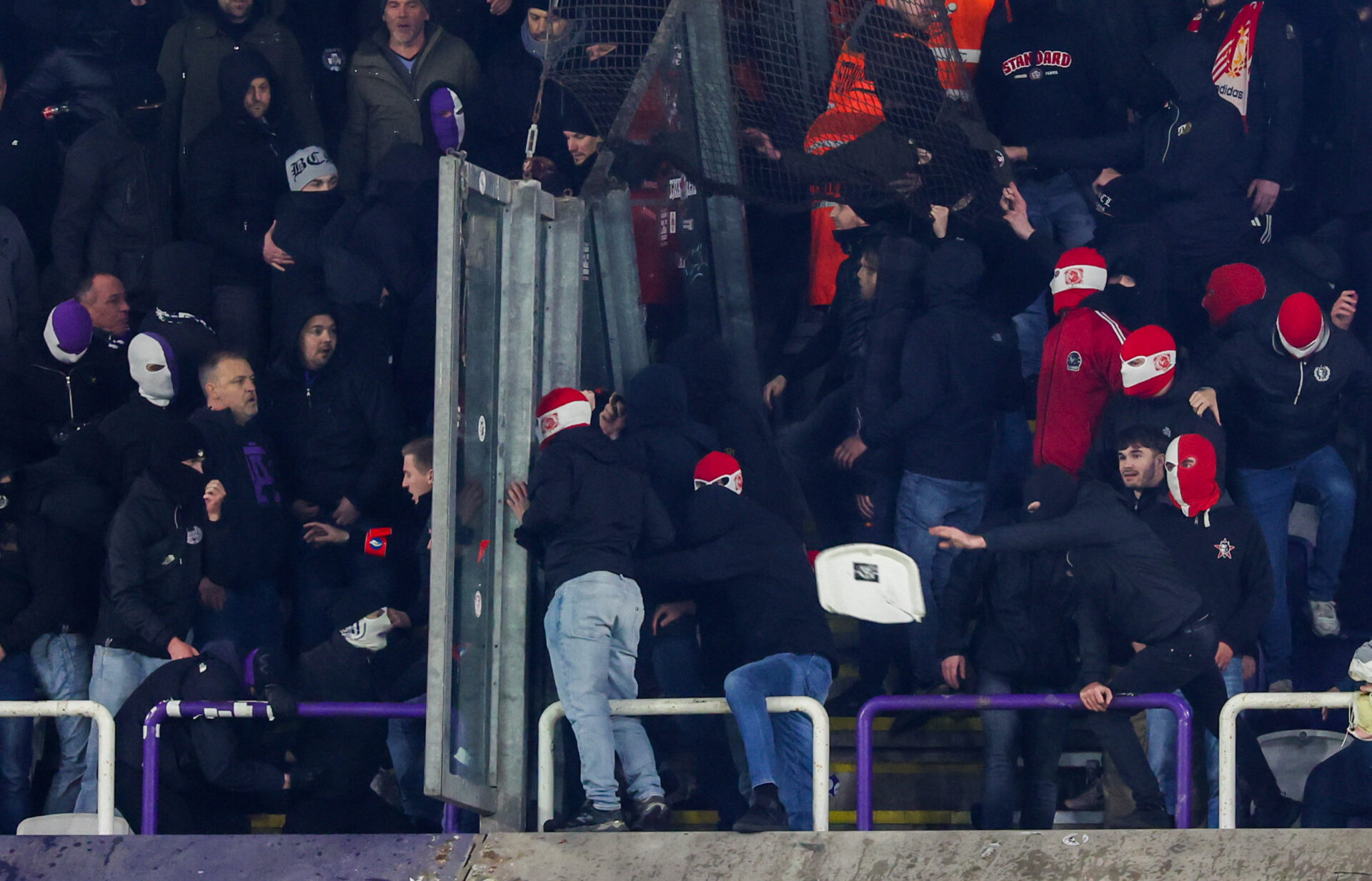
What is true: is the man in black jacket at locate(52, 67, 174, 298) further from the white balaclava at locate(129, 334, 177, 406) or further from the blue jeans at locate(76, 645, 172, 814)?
the blue jeans at locate(76, 645, 172, 814)

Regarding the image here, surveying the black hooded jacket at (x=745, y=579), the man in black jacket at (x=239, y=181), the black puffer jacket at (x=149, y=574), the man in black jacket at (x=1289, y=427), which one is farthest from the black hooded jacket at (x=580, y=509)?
the man in black jacket at (x=1289, y=427)

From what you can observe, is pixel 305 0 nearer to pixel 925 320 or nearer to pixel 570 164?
pixel 570 164

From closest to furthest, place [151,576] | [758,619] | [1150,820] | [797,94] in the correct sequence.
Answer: [1150,820] → [758,619] → [151,576] → [797,94]

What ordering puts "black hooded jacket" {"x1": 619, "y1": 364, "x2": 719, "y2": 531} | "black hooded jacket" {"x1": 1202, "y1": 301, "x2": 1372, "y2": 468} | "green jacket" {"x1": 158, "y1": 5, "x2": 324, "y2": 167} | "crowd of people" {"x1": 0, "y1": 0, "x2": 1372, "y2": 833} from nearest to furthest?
"crowd of people" {"x1": 0, "y1": 0, "x2": 1372, "y2": 833} < "black hooded jacket" {"x1": 619, "y1": 364, "x2": 719, "y2": 531} < "black hooded jacket" {"x1": 1202, "y1": 301, "x2": 1372, "y2": 468} < "green jacket" {"x1": 158, "y1": 5, "x2": 324, "y2": 167}

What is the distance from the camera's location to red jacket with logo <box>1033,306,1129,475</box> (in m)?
8.06

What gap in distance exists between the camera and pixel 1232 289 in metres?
8.77

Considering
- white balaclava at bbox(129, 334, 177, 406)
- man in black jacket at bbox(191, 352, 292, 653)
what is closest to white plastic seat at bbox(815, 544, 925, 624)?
man in black jacket at bbox(191, 352, 292, 653)

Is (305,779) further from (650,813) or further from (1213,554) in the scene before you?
(1213,554)

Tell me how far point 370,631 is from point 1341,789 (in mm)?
3856

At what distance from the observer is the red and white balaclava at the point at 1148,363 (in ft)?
25.7

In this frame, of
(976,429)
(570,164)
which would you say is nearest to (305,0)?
(570,164)

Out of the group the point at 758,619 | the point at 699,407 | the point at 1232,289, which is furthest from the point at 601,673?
the point at 1232,289

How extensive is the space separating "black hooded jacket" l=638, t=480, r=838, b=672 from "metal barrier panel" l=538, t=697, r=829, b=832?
1.11 feet

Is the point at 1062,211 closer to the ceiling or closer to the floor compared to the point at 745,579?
closer to the ceiling
